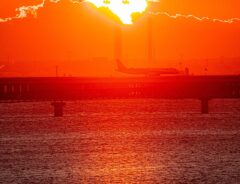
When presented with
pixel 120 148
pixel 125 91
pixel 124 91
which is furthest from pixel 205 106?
pixel 120 148

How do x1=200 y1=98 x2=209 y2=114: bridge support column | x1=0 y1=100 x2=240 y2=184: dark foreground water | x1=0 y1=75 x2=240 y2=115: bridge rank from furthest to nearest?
x1=0 y1=75 x2=240 y2=115: bridge
x1=200 y1=98 x2=209 y2=114: bridge support column
x1=0 y1=100 x2=240 y2=184: dark foreground water

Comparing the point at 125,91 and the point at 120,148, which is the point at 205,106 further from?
the point at 120,148

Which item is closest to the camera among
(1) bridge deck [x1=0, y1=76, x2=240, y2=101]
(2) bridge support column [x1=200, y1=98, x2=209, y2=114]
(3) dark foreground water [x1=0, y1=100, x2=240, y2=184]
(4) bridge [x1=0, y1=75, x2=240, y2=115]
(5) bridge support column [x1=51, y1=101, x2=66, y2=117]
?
(3) dark foreground water [x1=0, y1=100, x2=240, y2=184]

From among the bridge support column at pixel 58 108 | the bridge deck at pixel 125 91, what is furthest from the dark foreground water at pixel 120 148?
the bridge deck at pixel 125 91

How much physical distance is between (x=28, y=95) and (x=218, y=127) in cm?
1531

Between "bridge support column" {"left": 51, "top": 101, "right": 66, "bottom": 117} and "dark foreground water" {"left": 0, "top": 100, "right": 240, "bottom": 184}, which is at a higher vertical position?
"bridge support column" {"left": 51, "top": 101, "right": 66, "bottom": 117}

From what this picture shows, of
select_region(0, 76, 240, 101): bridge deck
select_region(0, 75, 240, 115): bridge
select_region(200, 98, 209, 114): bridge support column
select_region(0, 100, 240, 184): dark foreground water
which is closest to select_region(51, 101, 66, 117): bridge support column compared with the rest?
select_region(0, 75, 240, 115): bridge

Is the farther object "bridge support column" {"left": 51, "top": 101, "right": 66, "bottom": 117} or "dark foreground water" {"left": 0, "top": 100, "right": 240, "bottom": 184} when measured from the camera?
"bridge support column" {"left": 51, "top": 101, "right": 66, "bottom": 117}

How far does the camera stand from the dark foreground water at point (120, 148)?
48.2 feet

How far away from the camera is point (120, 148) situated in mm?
19266

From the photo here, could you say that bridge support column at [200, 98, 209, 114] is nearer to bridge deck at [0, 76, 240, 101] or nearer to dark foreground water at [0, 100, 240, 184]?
A: dark foreground water at [0, 100, 240, 184]

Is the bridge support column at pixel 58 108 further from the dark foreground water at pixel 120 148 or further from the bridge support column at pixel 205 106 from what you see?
the bridge support column at pixel 205 106

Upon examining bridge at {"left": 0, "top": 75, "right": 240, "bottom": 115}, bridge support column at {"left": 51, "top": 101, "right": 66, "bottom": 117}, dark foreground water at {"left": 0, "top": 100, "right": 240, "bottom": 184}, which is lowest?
dark foreground water at {"left": 0, "top": 100, "right": 240, "bottom": 184}

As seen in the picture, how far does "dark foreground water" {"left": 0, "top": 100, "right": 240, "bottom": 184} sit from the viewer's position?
48.2 ft
